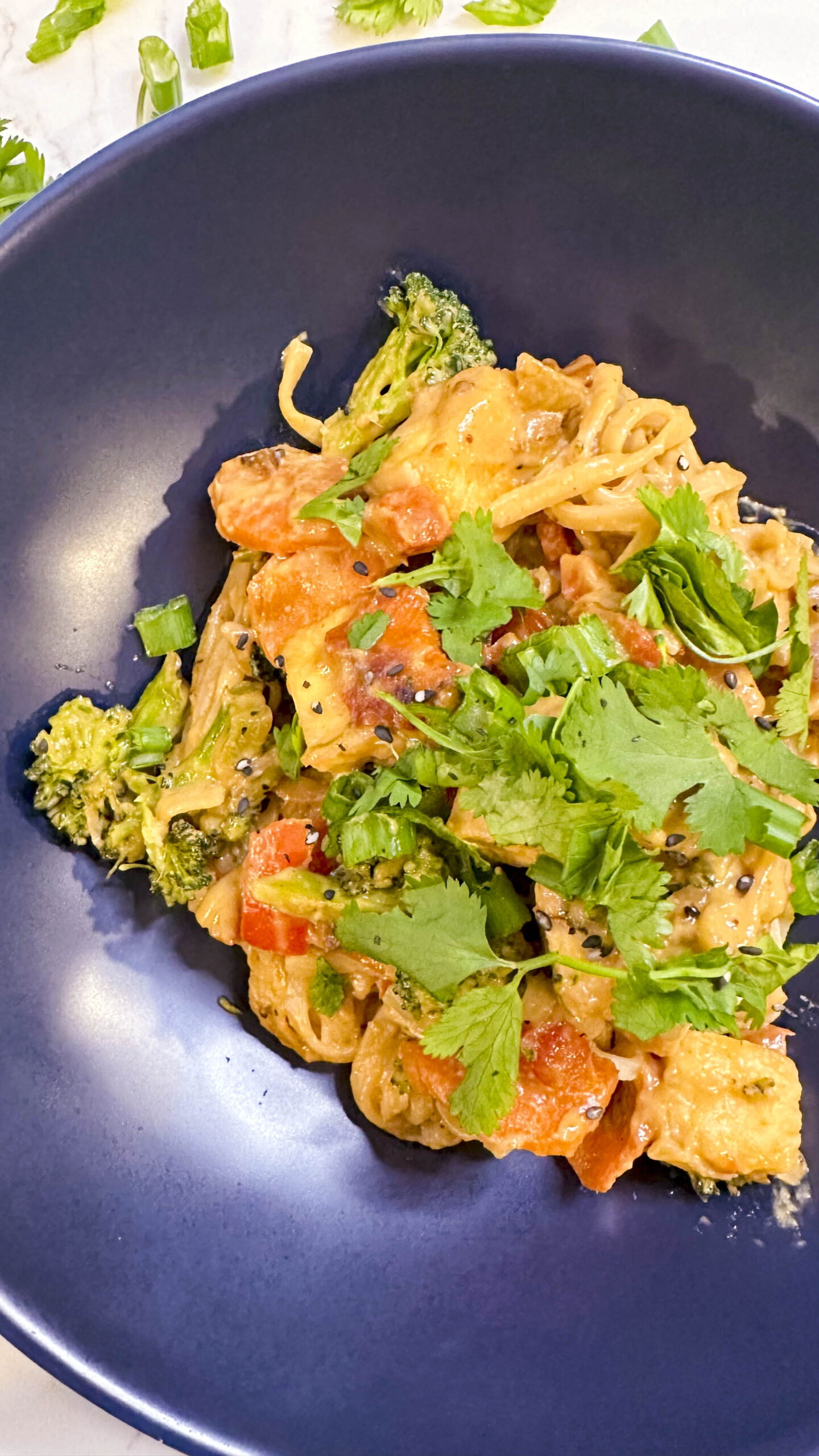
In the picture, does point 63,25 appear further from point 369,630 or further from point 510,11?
point 369,630

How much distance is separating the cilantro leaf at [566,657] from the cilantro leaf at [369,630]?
1.37ft

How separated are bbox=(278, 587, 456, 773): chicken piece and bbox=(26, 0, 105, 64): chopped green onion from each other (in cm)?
238

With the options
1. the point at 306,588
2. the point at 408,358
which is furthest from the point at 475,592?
the point at 408,358

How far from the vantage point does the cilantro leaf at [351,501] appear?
3.17 meters

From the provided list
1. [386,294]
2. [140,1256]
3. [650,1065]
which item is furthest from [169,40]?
[140,1256]

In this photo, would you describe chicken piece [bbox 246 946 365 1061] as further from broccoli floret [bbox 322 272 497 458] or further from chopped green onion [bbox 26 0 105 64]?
chopped green onion [bbox 26 0 105 64]

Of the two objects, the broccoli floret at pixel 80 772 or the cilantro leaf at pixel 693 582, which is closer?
the cilantro leaf at pixel 693 582

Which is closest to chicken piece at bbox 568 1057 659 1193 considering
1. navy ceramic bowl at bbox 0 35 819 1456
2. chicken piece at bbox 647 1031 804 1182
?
chicken piece at bbox 647 1031 804 1182

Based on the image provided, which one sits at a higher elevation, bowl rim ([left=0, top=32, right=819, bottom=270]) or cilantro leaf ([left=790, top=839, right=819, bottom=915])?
bowl rim ([left=0, top=32, right=819, bottom=270])

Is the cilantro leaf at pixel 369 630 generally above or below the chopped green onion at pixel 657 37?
below

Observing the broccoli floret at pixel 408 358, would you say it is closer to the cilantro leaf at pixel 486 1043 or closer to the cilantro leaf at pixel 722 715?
the cilantro leaf at pixel 722 715

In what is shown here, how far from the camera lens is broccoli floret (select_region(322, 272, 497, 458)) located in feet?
11.2

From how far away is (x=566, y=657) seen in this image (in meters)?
2.95

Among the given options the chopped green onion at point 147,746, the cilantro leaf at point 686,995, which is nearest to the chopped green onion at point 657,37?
the chopped green onion at point 147,746
